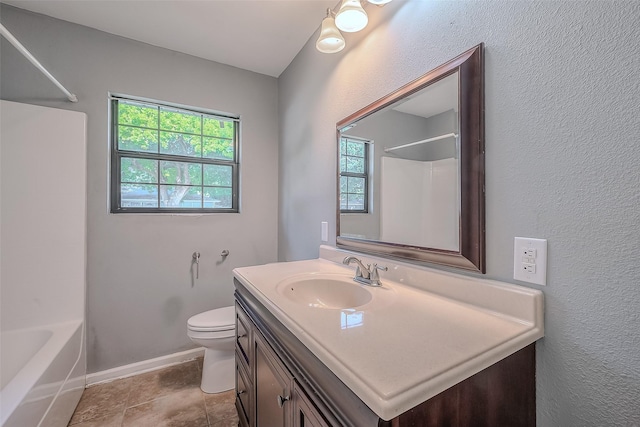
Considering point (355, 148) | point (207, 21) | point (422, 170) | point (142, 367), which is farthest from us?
point (142, 367)

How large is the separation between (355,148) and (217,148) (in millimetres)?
1393

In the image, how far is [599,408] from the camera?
0.63 meters

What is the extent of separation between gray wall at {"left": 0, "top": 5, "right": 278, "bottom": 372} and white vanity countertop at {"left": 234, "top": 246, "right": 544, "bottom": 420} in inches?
50.3

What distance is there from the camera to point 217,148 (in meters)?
2.30

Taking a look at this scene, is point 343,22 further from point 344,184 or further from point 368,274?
point 368,274

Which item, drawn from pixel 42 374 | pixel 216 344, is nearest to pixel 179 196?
pixel 216 344

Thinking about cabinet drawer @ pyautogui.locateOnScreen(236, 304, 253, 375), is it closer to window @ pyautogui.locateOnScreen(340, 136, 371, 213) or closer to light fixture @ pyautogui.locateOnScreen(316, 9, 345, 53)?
window @ pyautogui.locateOnScreen(340, 136, 371, 213)

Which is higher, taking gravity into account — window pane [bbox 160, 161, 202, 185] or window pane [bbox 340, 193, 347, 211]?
window pane [bbox 160, 161, 202, 185]

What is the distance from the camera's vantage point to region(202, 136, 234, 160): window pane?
226cm

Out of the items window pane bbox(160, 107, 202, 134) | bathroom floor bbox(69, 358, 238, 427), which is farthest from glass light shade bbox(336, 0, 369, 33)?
bathroom floor bbox(69, 358, 238, 427)

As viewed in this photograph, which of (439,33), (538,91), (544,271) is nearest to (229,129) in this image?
(439,33)

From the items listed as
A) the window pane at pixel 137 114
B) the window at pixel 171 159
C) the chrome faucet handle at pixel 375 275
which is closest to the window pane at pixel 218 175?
the window at pixel 171 159

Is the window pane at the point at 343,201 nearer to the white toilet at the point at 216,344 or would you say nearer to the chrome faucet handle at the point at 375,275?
the chrome faucet handle at the point at 375,275

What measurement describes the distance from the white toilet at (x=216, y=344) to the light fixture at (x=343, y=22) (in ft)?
5.61
